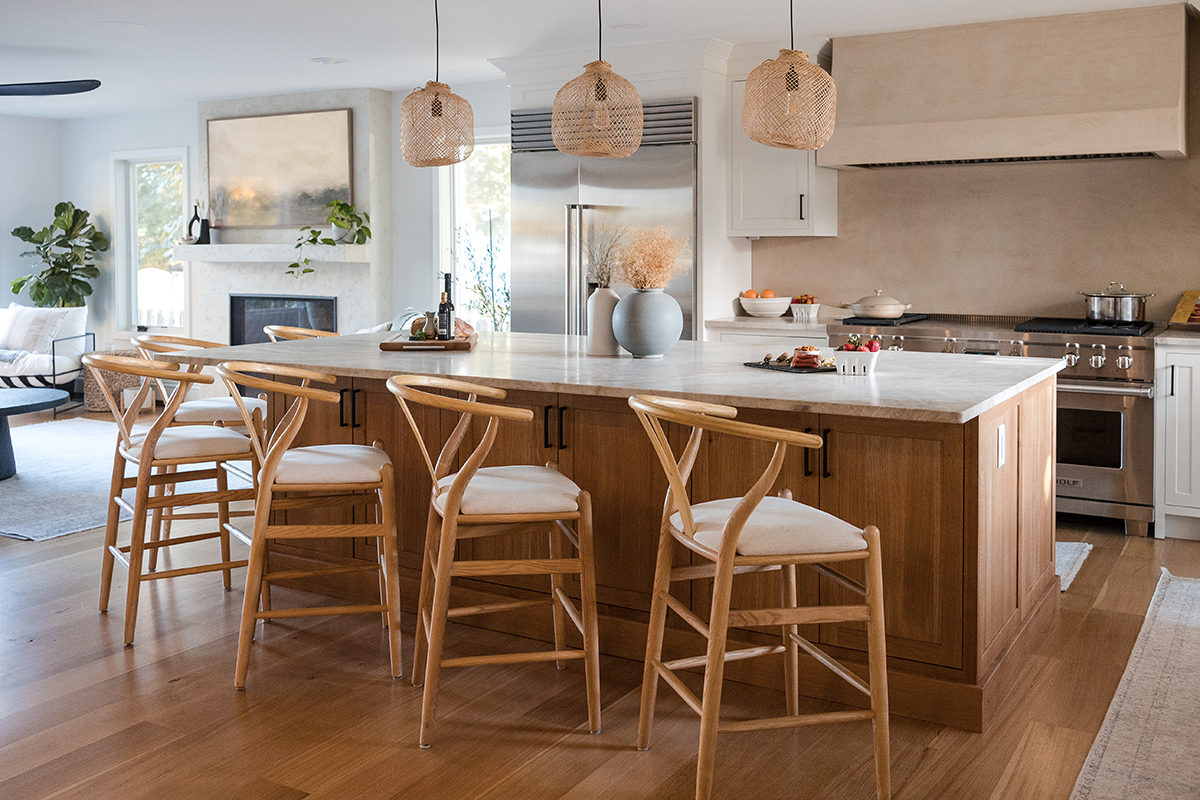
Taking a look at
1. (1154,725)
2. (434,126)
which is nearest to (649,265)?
(434,126)

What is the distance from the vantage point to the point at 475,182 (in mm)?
7395

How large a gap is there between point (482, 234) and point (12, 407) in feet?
10.3

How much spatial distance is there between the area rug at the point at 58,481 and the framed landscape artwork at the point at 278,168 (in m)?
1.92

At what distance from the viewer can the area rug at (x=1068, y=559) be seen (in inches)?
156

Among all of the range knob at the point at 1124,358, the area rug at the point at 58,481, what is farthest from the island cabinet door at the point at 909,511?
the area rug at the point at 58,481

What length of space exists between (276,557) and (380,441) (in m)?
0.91

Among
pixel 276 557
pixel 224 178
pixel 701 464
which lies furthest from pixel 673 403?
pixel 224 178

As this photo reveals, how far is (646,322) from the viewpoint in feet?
11.4

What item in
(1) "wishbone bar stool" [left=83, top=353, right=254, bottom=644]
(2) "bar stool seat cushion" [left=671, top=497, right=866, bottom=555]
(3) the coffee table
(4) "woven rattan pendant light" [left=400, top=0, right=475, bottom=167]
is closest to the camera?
(2) "bar stool seat cushion" [left=671, top=497, right=866, bottom=555]

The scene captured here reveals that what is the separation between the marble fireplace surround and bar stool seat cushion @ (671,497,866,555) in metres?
5.59

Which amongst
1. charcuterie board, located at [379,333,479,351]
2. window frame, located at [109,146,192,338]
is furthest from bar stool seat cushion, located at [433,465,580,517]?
window frame, located at [109,146,192,338]

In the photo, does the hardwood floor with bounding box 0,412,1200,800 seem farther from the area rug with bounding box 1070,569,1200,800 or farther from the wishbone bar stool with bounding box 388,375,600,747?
the wishbone bar stool with bounding box 388,375,600,747

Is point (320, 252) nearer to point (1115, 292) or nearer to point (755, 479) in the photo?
point (1115, 292)

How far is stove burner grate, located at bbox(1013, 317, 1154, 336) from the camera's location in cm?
470
